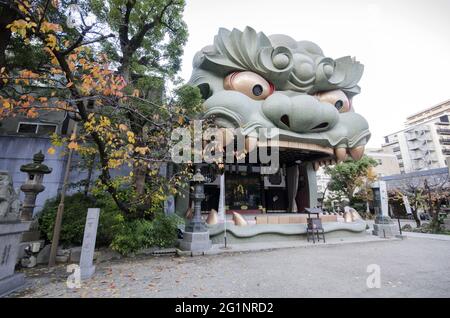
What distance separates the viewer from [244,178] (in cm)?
1766

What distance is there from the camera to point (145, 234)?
28.2ft

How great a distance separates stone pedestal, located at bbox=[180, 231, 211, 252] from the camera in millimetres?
8906

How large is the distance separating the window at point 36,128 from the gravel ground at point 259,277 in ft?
27.0

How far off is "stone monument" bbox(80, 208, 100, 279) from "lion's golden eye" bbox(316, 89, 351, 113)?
13.7 meters

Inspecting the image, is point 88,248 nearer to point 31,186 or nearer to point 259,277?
point 31,186

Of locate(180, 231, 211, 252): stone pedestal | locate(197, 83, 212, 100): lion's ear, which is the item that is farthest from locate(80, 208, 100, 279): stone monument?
locate(197, 83, 212, 100): lion's ear

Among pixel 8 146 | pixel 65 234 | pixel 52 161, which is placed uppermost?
pixel 8 146

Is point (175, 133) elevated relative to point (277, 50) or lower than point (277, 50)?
lower

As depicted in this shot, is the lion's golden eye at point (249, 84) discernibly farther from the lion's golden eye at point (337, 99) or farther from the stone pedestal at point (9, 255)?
the stone pedestal at point (9, 255)

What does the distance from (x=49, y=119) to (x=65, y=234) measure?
7551mm

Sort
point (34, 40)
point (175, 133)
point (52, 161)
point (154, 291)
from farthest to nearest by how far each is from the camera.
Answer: point (52, 161)
point (34, 40)
point (175, 133)
point (154, 291)
